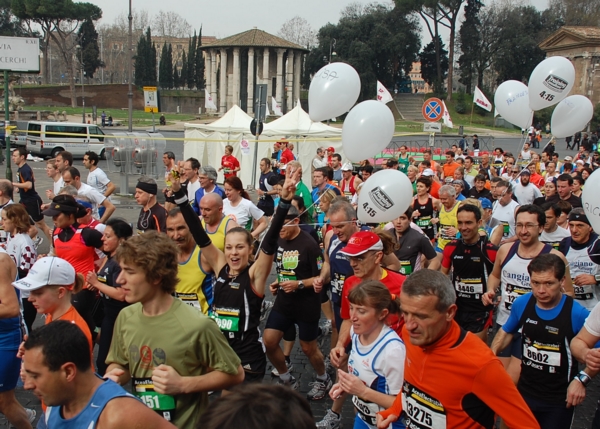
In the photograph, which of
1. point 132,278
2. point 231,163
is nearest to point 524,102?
point 231,163

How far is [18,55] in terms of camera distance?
17000 mm

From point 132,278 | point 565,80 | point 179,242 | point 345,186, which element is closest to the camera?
point 132,278

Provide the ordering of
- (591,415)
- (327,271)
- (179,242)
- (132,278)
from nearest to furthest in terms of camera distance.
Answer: (132,278), (179,242), (591,415), (327,271)

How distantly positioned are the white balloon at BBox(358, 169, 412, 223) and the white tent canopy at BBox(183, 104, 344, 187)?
540 inches

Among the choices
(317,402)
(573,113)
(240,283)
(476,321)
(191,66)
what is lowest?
(317,402)

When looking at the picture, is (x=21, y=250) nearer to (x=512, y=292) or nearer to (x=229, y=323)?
(x=229, y=323)

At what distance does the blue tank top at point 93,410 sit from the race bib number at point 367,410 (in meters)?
1.60

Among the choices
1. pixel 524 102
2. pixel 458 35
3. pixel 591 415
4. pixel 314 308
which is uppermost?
pixel 458 35

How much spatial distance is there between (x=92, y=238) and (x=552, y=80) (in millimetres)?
6262

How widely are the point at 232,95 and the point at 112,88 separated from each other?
52.7 ft

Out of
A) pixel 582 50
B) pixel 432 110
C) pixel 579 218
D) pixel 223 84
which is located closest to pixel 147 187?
pixel 579 218

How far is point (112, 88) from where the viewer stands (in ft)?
254

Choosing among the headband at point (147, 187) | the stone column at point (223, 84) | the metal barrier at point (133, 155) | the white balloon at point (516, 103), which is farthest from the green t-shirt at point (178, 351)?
the stone column at point (223, 84)

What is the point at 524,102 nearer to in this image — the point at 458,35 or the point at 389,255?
the point at 389,255
